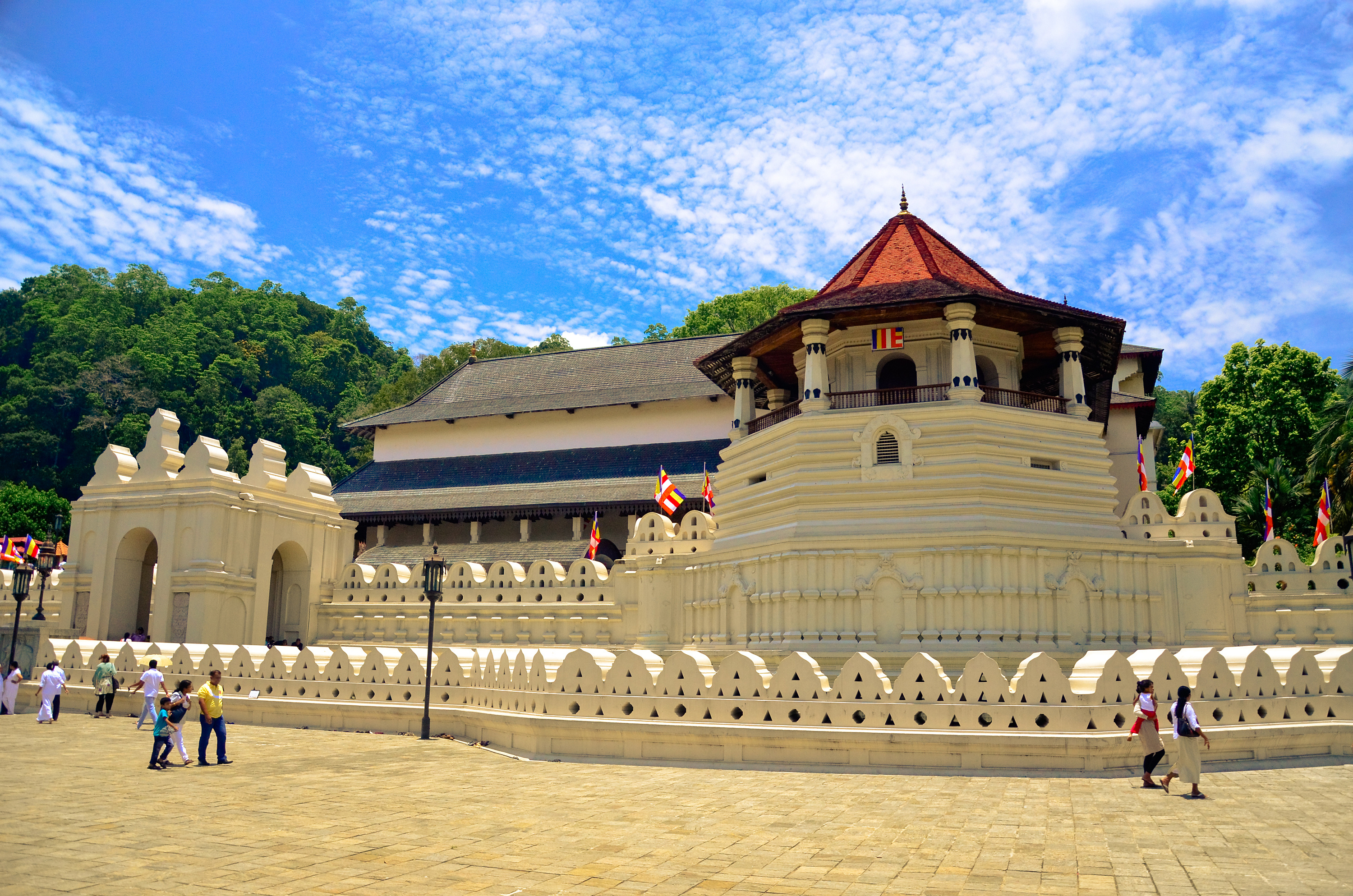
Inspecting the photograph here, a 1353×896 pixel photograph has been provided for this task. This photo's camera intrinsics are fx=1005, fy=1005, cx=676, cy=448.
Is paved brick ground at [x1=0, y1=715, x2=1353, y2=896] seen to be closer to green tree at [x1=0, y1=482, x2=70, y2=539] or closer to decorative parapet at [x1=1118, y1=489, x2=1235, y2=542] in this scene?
decorative parapet at [x1=1118, y1=489, x2=1235, y2=542]

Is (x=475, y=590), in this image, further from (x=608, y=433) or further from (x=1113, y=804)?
(x=1113, y=804)

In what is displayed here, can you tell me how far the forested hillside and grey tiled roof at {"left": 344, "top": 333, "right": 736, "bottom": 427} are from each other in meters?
28.5

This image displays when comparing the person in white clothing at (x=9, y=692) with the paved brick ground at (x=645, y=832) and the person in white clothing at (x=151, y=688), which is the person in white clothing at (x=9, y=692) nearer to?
the person in white clothing at (x=151, y=688)

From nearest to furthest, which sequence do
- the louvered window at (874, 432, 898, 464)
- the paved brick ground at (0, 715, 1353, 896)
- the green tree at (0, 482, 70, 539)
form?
the paved brick ground at (0, 715, 1353, 896)
the louvered window at (874, 432, 898, 464)
the green tree at (0, 482, 70, 539)

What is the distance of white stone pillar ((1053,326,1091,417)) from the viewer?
78.5ft

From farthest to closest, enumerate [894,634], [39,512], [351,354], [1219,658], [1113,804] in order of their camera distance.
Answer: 1. [351,354]
2. [39,512]
3. [894,634]
4. [1219,658]
5. [1113,804]

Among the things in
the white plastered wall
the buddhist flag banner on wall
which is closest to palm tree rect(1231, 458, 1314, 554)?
the white plastered wall

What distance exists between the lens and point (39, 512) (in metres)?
57.0

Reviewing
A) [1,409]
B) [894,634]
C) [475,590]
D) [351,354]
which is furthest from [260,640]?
[351,354]

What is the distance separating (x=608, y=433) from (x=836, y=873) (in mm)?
33661

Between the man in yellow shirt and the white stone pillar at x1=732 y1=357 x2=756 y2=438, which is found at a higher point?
the white stone pillar at x1=732 y1=357 x2=756 y2=438

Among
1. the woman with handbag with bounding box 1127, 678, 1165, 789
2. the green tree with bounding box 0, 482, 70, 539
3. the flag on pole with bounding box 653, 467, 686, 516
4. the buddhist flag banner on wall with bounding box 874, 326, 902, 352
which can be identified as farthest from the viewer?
the green tree with bounding box 0, 482, 70, 539

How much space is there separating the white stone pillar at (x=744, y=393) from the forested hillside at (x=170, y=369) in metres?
51.7

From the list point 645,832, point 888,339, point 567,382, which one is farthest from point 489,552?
point 645,832
